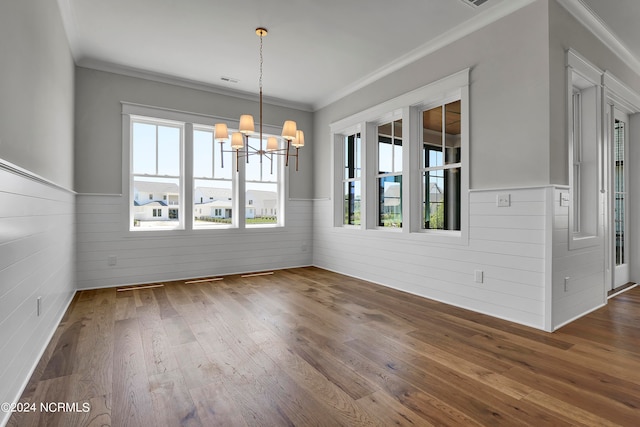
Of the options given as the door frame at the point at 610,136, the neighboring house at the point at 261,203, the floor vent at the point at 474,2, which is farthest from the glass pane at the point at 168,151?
the door frame at the point at 610,136

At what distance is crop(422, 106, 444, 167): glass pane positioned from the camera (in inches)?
155

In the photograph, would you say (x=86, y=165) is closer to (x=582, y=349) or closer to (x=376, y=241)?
(x=376, y=241)

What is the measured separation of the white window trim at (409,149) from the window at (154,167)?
250 cm

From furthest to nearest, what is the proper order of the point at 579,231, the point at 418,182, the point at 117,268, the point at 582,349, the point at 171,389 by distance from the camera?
the point at 117,268
the point at 418,182
the point at 579,231
the point at 582,349
the point at 171,389

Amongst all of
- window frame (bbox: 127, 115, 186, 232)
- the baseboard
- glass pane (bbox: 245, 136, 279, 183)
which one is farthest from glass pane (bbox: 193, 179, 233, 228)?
the baseboard

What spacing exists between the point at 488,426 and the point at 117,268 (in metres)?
4.61

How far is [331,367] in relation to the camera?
7.14 feet

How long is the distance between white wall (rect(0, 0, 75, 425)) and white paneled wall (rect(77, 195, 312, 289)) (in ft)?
3.29

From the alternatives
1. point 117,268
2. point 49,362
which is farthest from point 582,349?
point 117,268

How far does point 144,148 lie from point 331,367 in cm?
416

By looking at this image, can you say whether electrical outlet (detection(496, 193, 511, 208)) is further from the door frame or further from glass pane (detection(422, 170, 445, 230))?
the door frame

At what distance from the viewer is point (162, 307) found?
3518mm

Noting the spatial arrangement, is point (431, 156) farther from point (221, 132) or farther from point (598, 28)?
point (221, 132)

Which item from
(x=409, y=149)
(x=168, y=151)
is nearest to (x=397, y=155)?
(x=409, y=149)
